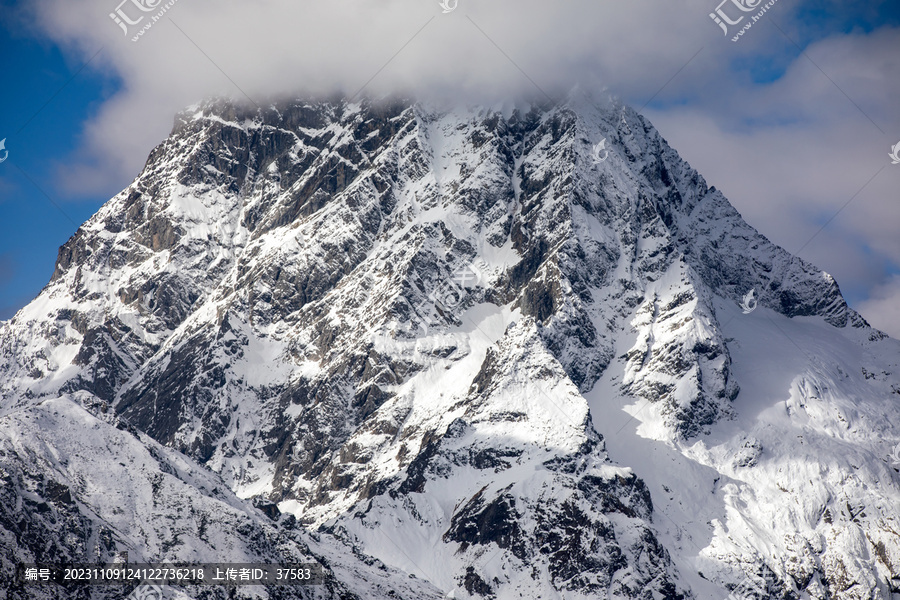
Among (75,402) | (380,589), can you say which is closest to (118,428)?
(75,402)

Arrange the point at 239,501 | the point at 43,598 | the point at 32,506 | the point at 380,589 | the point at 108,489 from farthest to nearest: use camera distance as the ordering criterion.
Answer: the point at 239,501 < the point at 380,589 < the point at 108,489 < the point at 32,506 < the point at 43,598

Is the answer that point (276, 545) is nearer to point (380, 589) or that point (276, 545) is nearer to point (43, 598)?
point (380, 589)

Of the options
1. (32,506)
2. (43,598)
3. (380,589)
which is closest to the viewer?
(43,598)

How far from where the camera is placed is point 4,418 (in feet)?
567

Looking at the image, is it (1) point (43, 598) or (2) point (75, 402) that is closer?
(1) point (43, 598)

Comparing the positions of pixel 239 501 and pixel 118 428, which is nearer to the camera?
pixel 118 428

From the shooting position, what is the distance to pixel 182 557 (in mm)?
160875

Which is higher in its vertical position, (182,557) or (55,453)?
(55,453)

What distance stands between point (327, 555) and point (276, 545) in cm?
1673

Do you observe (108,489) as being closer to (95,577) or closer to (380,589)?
(95,577)

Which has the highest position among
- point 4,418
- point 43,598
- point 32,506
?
point 4,418

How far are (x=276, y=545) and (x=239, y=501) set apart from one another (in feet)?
75.9

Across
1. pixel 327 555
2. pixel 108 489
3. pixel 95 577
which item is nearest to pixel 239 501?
pixel 327 555

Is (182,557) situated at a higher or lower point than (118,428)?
lower
